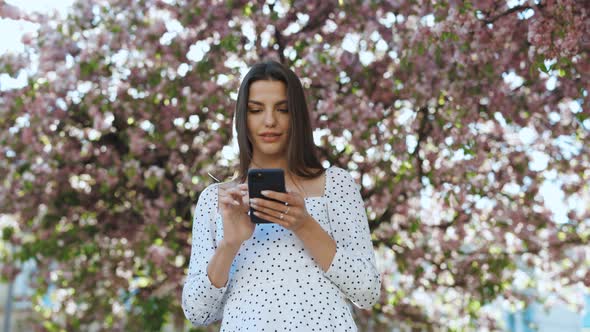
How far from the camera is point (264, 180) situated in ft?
6.31

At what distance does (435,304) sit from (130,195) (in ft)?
7.28

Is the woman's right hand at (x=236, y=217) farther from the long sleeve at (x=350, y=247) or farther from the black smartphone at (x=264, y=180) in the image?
the long sleeve at (x=350, y=247)

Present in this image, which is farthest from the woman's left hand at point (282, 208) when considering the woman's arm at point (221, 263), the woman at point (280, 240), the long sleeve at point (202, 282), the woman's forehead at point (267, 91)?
the woman's forehead at point (267, 91)

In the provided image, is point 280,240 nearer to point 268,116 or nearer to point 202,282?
point 202,282

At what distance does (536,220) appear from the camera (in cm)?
511

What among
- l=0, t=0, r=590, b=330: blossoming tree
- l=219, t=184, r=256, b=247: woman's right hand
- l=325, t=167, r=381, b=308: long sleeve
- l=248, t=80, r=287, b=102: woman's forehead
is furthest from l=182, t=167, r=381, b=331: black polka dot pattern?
l=0, t=0, r=590, b=330: blossoming tree

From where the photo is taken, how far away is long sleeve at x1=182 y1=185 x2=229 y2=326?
2.09m

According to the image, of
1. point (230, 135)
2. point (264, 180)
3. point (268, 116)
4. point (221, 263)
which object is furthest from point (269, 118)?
point (230, 135)

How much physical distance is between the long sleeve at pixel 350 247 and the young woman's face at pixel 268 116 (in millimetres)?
181

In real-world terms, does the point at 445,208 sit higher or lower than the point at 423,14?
lower

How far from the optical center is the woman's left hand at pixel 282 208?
1.92 m

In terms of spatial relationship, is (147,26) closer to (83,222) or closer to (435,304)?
(83,222)

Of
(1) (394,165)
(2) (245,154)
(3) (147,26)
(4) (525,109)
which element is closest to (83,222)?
(3) (147,26)

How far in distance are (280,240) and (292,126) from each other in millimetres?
299
